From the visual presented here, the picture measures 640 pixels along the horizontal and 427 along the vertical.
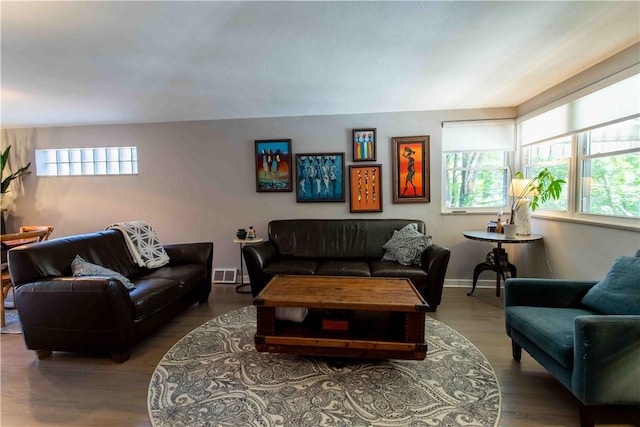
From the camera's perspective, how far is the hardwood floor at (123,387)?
60.4 inches

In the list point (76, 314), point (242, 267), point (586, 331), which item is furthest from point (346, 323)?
point (242, 267)

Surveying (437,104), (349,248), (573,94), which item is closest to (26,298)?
(349,248)

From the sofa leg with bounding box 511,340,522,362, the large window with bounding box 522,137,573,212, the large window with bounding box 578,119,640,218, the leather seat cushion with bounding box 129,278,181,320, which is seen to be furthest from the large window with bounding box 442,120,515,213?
the leather seat cushion with bounding box 129,278,181,320

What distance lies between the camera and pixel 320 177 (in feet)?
12.6

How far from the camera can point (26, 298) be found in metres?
2.06

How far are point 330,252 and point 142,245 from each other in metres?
2.17

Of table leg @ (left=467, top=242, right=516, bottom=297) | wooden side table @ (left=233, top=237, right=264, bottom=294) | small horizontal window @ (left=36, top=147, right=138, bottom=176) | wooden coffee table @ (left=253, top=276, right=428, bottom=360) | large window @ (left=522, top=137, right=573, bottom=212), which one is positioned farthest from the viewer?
small horizontal window @ (left=36, top=147, right=138, bottom=176)

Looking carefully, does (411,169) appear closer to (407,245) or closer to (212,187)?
(407,245)

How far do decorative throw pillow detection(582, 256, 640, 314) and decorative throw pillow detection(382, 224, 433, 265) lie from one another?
141cm

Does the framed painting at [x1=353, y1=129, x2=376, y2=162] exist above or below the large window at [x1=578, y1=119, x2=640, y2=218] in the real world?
above

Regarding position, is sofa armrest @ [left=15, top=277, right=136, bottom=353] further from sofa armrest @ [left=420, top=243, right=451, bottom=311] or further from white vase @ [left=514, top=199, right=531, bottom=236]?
white vase @ [left=514, top=199, right=531, bottom=236]

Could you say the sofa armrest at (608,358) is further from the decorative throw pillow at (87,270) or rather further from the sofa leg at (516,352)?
the decorative throw pillow at (87,270)

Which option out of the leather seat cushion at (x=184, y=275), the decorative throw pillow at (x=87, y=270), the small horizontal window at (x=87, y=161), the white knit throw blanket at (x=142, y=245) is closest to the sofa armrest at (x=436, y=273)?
the leather seat cushion at (x=184, y=275)

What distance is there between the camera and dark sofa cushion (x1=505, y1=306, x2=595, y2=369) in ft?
4.83
